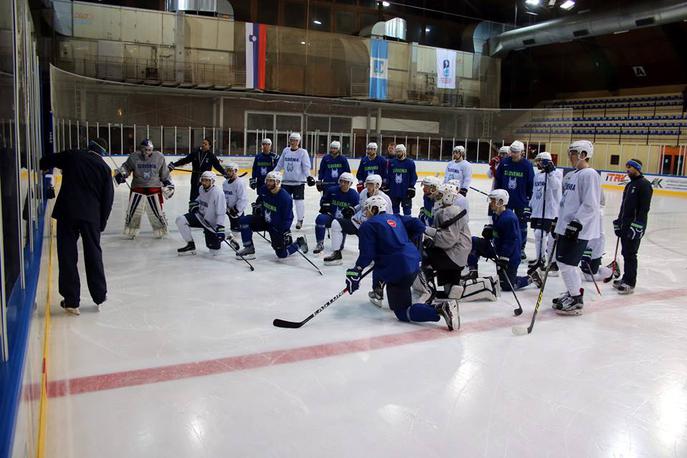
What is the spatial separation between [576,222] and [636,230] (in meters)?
1.24

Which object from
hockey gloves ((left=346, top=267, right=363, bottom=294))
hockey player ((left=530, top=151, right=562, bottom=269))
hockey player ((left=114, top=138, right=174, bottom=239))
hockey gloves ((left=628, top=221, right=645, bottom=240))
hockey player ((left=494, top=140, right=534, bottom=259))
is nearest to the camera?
hockey gloves ((left=346, top=267, right=363, bottom=294))

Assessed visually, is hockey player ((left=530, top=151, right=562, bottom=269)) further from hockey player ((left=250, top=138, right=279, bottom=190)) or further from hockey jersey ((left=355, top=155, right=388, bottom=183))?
hockey player ((left=250, top=138, right=279, bottom=190))

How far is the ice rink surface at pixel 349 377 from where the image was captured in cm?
267

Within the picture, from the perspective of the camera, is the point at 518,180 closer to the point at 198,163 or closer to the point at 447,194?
the point at 447,194

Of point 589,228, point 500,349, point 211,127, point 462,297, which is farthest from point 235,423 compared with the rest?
point 211,127

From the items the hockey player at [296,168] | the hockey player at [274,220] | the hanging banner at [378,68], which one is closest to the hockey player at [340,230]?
the hockey player at [274,220]

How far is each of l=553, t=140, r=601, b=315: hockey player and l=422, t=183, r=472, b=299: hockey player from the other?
760 mm

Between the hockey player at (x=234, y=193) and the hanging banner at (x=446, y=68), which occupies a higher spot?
the hanging banner at (x=446, y=68)

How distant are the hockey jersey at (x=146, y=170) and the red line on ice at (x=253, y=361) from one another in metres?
4.50

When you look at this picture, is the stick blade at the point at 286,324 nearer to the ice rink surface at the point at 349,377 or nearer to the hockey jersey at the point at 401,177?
the ice rink surface at the point at 349,377

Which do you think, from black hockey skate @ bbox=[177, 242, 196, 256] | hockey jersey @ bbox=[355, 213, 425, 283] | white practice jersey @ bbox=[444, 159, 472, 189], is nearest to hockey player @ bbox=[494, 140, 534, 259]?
white practice jersey @ bbox=[444, 159, 472, 189]

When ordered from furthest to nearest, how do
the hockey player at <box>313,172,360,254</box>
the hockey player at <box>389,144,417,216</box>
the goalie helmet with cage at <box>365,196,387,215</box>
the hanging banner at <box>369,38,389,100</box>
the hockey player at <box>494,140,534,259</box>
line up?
1. the hanging banner at <box>369,38,389,100</box>
2. the hockey player at <box>389,144,417,216</box>
3. the hockey player at <box>313,172,360,254</box>
4. the hockey player at <box>494,140,534,259</box>
5. the goalie helmet with cage at <box>365,196,387,215</box>

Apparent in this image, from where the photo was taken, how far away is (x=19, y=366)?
77.7 inches

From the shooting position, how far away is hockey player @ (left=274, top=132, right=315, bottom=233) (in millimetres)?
8594
